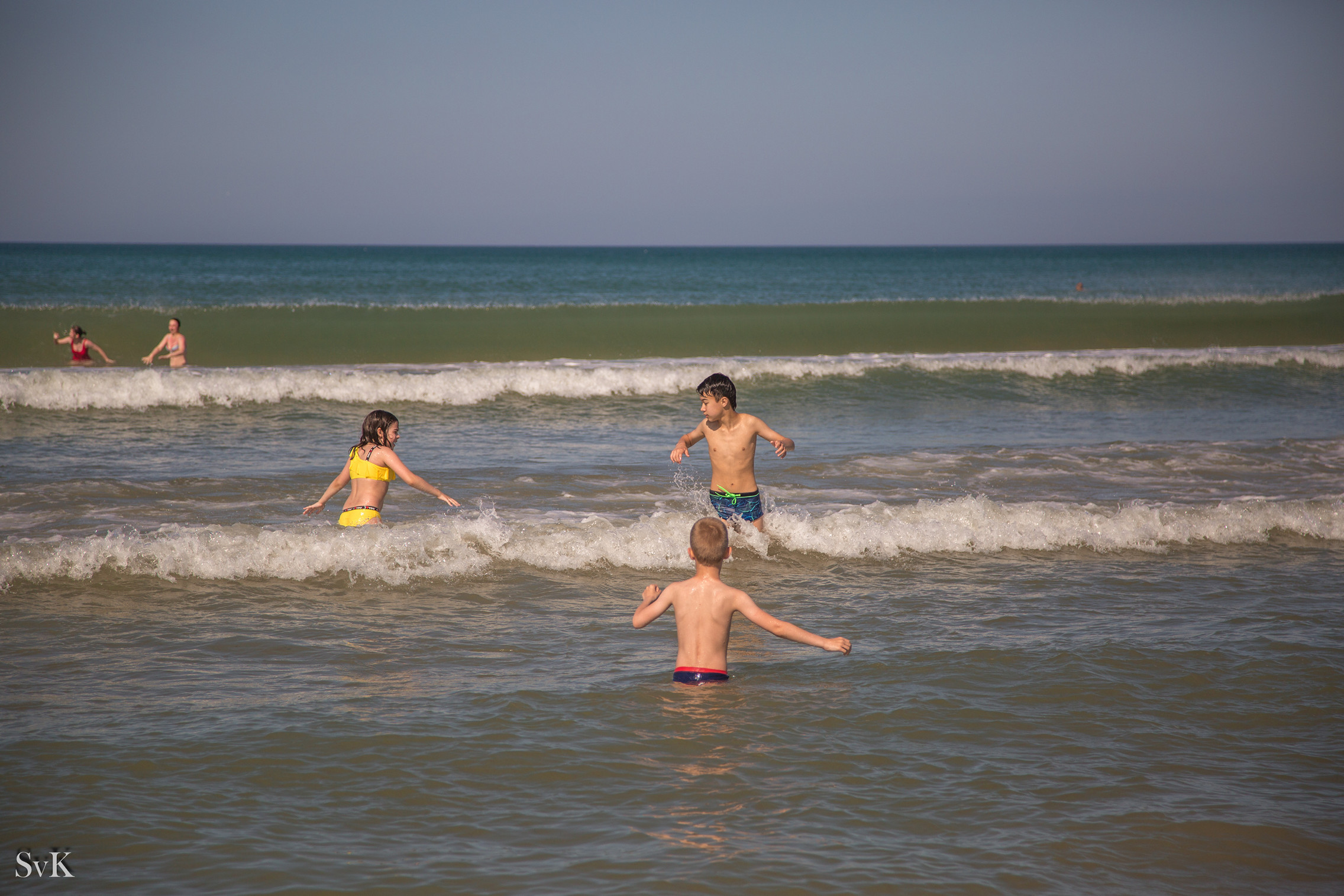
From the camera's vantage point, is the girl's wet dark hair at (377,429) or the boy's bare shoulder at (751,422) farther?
the boy's bare shoulder at (751,422)

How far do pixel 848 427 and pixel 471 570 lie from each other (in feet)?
30.2

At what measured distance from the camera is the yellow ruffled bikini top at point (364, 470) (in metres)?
7.62

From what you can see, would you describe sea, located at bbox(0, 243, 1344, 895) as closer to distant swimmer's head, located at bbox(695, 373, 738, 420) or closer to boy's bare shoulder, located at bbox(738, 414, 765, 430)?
boy's bare shoulder, located at bbox(738, 414, 765, 430)

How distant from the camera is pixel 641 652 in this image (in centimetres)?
623

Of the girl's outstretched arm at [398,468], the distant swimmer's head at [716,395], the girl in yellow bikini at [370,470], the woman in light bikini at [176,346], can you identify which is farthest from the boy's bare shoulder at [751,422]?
the woman in light bikini at [176,346]

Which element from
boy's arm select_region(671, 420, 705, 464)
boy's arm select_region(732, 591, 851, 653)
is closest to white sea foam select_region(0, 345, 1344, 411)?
boy's arm select_region(671, 420, 705, 464)

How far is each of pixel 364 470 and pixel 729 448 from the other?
292cm

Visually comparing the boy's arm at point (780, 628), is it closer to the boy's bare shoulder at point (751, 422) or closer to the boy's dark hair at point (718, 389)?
the boy's dark hair at point (718, 389)

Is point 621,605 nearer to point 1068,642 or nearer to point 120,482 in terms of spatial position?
point 1068,642

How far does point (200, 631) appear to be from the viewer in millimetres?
6578

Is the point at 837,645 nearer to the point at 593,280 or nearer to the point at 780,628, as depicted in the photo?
the point at 780,628

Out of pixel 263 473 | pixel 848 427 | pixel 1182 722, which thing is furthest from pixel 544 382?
pixel 1182 722

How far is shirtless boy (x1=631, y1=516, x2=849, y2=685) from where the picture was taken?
516cm

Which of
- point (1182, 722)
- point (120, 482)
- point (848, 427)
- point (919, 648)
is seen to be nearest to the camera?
point (1182, 722)
